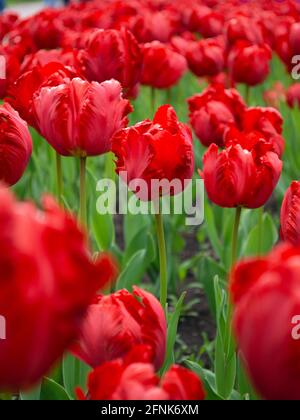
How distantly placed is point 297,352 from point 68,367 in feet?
2.45

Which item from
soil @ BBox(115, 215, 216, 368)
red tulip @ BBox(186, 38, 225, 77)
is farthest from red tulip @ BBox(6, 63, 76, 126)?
red tulip @ BBox(186, 38, 225, 77)

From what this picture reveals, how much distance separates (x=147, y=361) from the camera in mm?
681

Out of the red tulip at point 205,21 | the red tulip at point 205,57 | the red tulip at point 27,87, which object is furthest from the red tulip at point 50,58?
the red tulip at point 205,21

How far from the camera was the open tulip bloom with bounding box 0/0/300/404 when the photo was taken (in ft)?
1.54

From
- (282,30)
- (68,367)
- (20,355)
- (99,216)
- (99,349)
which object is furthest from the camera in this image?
(282,30)

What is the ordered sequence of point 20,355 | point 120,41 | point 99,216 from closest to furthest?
point 20,355 → point 120,41 → point 99,216

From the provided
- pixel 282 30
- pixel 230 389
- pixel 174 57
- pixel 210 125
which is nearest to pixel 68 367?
pixel 230 389

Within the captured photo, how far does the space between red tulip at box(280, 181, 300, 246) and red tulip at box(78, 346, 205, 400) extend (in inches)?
14.1

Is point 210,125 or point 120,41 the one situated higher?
point 120,41

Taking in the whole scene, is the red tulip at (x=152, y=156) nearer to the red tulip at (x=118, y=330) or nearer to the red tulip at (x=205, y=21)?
the red tulip at (x=118, y=330)

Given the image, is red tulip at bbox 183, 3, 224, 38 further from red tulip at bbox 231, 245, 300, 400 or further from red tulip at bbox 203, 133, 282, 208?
red tulip at bbox 231, 245, 300, 400

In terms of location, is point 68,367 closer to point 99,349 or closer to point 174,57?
point 99,349

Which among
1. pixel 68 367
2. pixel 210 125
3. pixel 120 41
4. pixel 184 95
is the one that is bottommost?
pixel 184 95

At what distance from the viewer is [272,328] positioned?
1.60 ft
